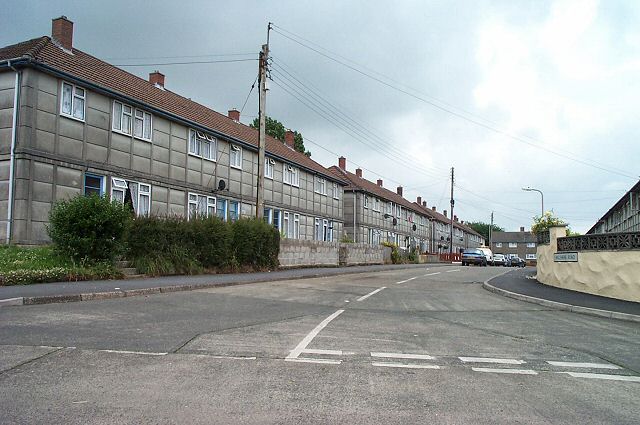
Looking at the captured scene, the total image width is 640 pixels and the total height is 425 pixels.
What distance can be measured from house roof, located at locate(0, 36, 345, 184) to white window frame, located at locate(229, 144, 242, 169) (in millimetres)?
643

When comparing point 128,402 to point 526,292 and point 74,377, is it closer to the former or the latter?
point 74,377

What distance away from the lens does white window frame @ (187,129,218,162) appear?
2720cm

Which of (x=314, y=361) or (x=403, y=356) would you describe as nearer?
(x=314, y=361)

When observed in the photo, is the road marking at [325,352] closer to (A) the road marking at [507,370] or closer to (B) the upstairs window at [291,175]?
(A) the road marking at [507,370]

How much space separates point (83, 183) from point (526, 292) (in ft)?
55.7

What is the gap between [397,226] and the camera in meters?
65.1

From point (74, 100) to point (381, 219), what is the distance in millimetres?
42468

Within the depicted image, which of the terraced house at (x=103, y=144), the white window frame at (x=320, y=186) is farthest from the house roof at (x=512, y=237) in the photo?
the terraced house at (x=103, y=144)

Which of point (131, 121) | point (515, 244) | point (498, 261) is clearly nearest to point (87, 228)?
point (131, 121)

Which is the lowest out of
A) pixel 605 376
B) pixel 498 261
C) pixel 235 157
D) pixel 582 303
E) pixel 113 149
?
pixel 605 376

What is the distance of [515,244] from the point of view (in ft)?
432

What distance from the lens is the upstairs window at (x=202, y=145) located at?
27.3m

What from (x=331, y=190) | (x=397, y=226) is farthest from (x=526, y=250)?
(x=331, y=190)

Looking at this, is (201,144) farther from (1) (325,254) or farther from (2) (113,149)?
(1) (325,254)
